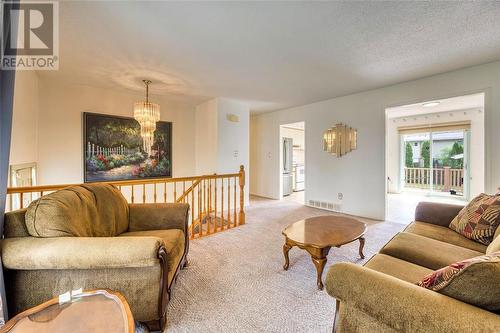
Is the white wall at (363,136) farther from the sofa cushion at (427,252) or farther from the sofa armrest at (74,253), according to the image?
the sofa armrest at (74,253)

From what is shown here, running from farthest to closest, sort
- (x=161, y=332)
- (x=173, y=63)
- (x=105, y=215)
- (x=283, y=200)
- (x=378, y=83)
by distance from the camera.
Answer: (x=283, y=200) → (x=378, y=83) → (x=173, y=63) → (x=105, y=215) → (x=161, y=332)

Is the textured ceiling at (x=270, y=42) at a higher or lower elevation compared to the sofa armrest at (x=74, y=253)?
higher

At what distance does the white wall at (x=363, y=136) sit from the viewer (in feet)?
9.50

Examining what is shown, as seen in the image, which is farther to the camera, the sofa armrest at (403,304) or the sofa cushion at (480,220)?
the sofa cushion at (480,220)

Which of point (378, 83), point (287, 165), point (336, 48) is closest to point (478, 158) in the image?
point (378, 83)

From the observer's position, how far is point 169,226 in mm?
2125

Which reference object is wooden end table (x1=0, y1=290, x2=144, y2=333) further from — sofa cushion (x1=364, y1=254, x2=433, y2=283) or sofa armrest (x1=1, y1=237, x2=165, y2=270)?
sofa cushion (x1=364, y1=254, x2=433, y2=283)

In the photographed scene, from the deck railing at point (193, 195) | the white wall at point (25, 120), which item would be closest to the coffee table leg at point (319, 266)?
the deck railing at point (193, 195)

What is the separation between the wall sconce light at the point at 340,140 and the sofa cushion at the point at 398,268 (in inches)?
125

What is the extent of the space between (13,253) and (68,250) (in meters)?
0.28

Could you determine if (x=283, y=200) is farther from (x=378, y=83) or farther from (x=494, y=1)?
(x=494, y=1)

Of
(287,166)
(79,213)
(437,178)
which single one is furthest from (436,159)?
(79,213)

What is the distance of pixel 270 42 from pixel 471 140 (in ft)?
19.7

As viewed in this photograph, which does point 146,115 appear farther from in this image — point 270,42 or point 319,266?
point 319,266
